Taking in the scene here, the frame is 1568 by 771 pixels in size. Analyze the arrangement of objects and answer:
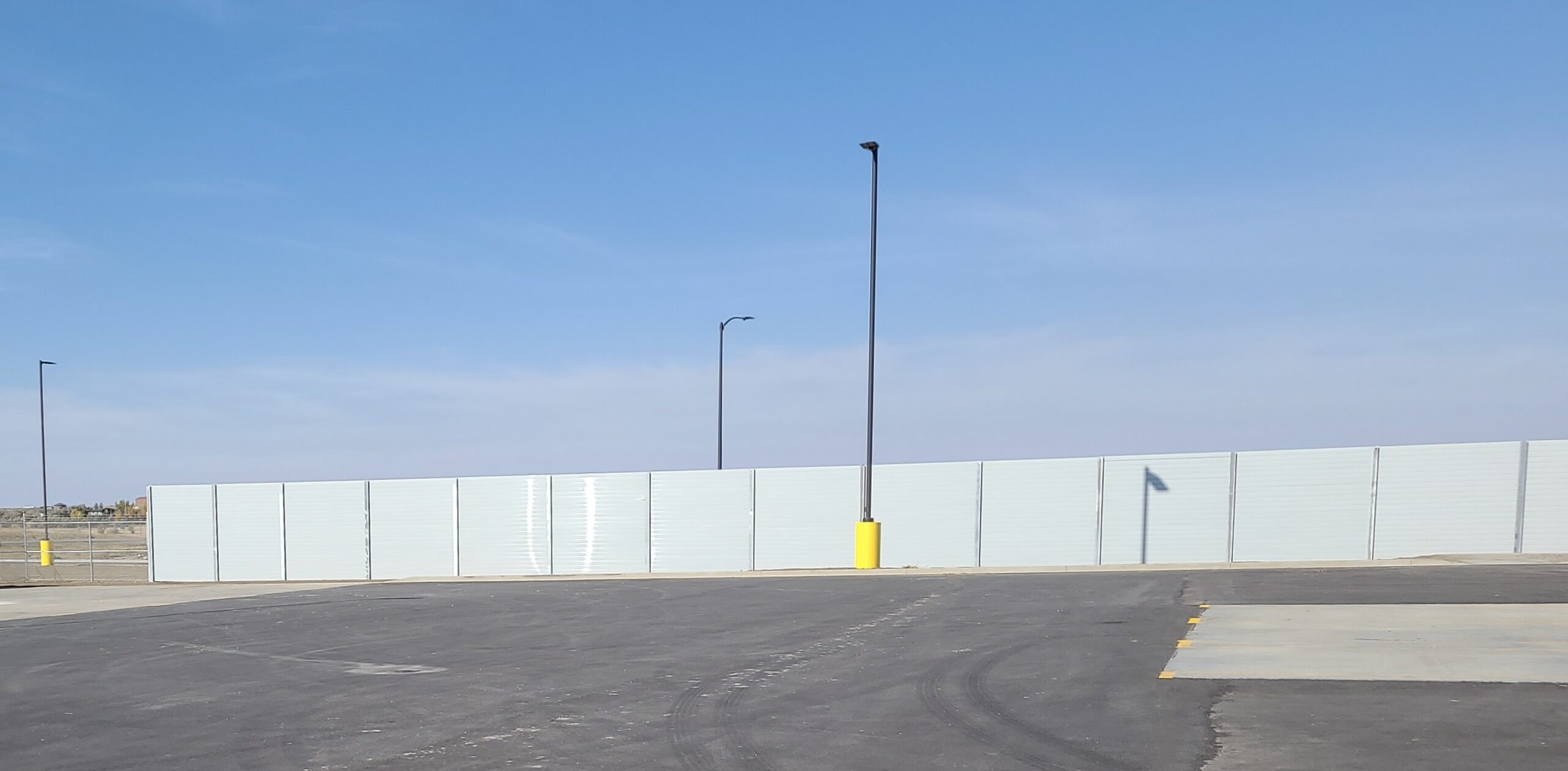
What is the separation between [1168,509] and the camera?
30.5m

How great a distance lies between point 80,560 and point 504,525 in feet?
105

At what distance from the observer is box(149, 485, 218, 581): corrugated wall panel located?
43219mm

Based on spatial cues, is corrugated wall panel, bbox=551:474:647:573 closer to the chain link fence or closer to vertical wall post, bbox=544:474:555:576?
vertical wall post, bbox=544:474:555:576

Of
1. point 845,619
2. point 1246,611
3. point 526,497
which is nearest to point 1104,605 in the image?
point 1246,611

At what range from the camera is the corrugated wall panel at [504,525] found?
38.8 meters

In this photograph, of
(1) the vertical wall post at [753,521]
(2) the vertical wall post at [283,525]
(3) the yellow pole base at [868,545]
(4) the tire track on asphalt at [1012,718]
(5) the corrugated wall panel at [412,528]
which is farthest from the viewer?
(2) the vertical wall post at [283,525]

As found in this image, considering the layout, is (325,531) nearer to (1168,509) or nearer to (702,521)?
(702,521)

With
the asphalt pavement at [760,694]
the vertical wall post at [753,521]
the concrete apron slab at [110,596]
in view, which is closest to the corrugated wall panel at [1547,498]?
the asphalt pavement at [760,694]

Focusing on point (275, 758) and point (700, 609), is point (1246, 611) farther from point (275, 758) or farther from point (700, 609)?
point (275, 758)

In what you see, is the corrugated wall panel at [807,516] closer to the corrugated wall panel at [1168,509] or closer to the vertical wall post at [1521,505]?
the corrugated wall panel at [1168,509]

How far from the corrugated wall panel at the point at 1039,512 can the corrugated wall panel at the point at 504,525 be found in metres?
15.0

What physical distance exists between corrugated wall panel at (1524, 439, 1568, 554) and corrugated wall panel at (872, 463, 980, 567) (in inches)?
516

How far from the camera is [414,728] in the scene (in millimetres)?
8719

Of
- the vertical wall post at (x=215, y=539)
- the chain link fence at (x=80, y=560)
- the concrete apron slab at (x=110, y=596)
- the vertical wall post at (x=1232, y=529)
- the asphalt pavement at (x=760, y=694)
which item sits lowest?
the chain link fence at (x=80, y=560)
